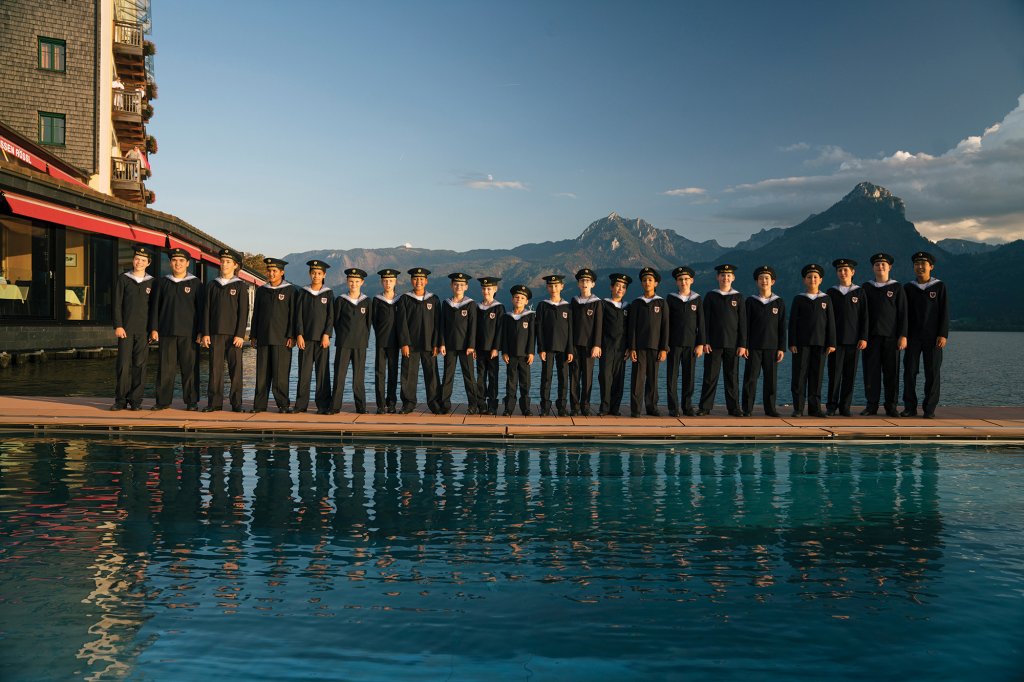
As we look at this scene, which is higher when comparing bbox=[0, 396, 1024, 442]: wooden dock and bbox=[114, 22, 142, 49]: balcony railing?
bbox=[114, 22, 142, 49]: balcony railing

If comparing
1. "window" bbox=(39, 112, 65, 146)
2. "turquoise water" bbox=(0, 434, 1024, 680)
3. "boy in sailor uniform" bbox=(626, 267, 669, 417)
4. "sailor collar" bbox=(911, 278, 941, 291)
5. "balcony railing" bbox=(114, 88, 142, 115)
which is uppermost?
"balcony railing" bbox=(114, 88, 142, 115)

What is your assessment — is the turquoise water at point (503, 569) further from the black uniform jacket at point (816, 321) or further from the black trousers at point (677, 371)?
the black uniform jacket at point (816, 321)

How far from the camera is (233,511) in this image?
6.49 meters

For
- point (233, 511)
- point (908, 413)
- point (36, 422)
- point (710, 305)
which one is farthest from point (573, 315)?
point (36, 422)

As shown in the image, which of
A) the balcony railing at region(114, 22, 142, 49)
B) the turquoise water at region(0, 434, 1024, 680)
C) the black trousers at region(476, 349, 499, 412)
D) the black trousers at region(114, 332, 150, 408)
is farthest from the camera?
the balcony railing at region(114, 22, 142, 49)

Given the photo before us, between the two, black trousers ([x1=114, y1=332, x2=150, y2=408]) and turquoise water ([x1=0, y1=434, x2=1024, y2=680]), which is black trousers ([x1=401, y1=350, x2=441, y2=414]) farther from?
black trousers ([x1=114, y1=332, x2=150, y2=408])

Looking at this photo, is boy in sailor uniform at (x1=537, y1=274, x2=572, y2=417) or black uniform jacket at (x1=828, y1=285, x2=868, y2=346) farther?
→ boy in sailor uniform at (x1=537, y1=274, x2=572, y2=417)

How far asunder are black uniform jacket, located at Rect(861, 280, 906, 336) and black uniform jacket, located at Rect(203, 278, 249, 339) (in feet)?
28.8

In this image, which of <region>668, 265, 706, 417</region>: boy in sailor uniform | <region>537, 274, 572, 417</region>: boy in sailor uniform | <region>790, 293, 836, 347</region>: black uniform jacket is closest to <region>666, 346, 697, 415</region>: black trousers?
<region>668, 265, 706, 417</region>: boy in sailor uniform

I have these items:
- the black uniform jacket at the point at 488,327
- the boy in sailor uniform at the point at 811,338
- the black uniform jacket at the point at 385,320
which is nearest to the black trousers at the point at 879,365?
the boy in sailor uniform at the point at 811,338

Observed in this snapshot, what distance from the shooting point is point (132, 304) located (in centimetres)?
1111

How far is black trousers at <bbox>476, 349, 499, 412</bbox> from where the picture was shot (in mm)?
11461

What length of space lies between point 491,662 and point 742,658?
1232 mm

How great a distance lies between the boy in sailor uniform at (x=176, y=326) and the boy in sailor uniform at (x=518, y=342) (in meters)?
4.34
